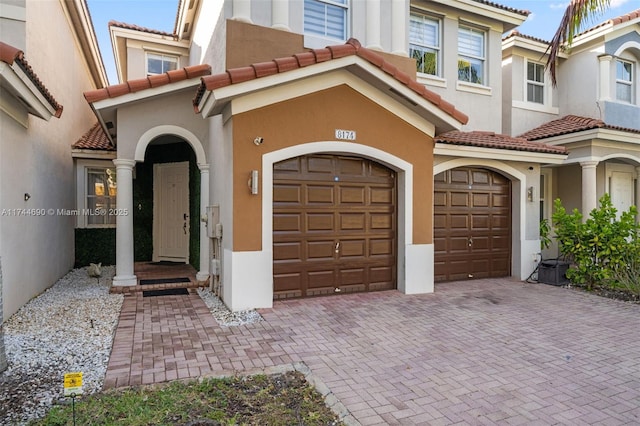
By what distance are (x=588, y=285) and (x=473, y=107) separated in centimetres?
615

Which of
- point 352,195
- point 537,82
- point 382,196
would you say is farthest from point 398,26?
point 537,82

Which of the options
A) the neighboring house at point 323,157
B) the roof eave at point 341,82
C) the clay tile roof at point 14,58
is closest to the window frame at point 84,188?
the neighboring house at point 323,157

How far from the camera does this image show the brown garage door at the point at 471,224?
1014 centimetres

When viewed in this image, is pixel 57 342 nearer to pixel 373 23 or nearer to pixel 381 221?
pixel 381 221

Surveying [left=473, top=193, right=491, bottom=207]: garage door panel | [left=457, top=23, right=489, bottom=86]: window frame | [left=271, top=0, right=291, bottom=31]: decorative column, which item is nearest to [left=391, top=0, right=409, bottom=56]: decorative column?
[left=271, top=0, right=291, bottom=31]: decorative column

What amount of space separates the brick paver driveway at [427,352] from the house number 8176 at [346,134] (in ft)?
10.7

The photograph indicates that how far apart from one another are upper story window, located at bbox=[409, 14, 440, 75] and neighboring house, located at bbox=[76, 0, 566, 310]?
44mm

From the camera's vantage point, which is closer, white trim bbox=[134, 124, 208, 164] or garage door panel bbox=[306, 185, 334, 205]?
garage door panel bbox=[306, 185, 334, 205]

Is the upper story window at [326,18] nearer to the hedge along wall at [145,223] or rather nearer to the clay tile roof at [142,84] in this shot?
the clay tile roof at [142,84]

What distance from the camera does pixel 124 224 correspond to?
9.03 metres

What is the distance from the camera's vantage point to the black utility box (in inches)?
398

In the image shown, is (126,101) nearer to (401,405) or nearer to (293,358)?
(293,358)

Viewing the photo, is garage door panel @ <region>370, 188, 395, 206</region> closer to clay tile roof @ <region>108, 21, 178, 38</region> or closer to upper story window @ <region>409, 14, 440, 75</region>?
upper story window @ <region>409, 14, 440, 75</region>

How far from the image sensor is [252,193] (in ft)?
23.8
